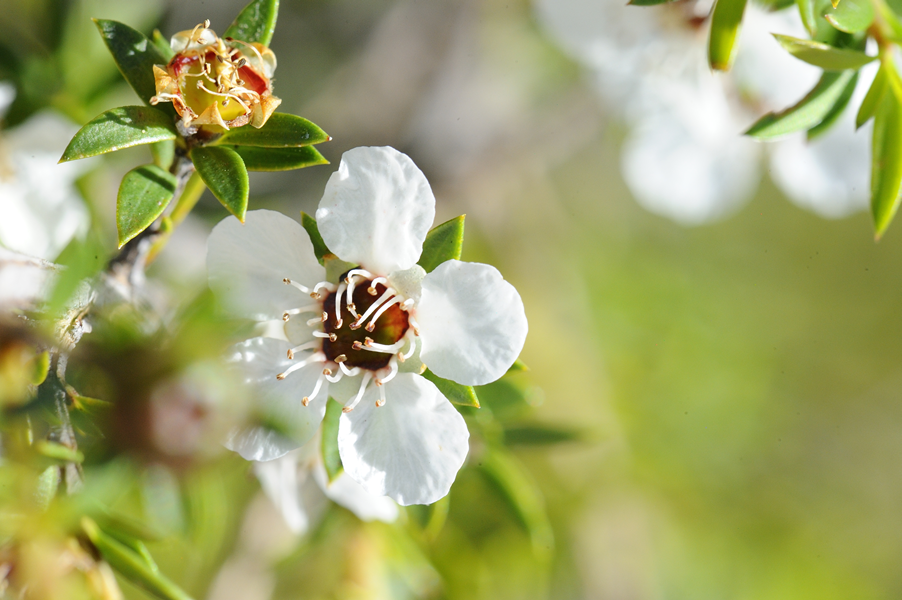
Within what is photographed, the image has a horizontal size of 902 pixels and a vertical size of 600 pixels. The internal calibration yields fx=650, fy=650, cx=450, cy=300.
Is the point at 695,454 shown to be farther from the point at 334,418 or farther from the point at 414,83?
the point at 334,418

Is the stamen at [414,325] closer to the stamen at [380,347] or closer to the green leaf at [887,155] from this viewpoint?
the stamen at [380,347]

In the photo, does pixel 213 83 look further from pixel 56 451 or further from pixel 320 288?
pixel 56 451

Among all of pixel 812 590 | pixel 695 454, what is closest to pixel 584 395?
pixel 695 454

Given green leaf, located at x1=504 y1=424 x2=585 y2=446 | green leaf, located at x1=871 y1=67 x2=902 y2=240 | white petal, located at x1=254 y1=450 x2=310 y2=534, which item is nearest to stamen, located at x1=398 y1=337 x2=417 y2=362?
white petal, located at x1=254 y1=450 x2=310 y2=534

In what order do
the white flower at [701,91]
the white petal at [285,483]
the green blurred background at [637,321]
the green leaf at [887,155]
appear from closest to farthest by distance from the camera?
the green leaf at [887,155] < the white petal at [285,483] < the white flower at [701,91] < the green blurred background at [637,321]

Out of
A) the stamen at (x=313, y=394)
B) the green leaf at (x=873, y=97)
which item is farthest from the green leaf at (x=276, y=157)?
the green leaf at (x=873, y=97)

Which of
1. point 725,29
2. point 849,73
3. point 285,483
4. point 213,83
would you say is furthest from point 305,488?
point 849,73
